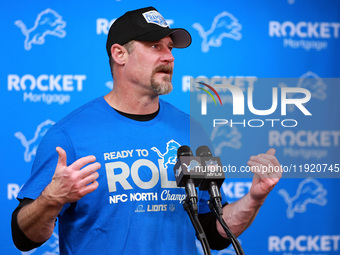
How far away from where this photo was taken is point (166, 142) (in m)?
1.60

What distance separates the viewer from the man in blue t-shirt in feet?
4.66

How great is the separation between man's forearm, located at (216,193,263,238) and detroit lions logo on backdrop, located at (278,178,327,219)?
1307mm

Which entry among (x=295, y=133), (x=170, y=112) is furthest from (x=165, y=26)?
(x=295, y=133)

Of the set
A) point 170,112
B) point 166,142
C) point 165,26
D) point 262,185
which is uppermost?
point 165,26

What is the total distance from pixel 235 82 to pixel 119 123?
422 mm

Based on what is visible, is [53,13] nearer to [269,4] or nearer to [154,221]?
[269,4]

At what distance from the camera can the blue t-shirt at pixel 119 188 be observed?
4.77 ft

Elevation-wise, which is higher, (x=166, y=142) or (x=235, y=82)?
(x=235, y=82)

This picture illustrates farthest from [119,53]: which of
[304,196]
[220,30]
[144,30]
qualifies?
[304,196]

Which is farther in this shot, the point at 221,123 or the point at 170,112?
the point at 170,112

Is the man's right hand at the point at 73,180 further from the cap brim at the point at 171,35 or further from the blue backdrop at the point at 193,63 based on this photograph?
the blue backdrop at the point at 193,63

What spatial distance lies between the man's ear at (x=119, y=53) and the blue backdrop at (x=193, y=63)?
959 millimetres

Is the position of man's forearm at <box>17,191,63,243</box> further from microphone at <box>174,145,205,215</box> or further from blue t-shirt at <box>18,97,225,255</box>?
microphone at <box>174,145,205,215</box>

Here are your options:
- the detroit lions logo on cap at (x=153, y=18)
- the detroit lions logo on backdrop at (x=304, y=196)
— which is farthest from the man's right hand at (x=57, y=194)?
the detroit lions logo on backdrop at (x=304, y=196)
